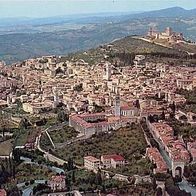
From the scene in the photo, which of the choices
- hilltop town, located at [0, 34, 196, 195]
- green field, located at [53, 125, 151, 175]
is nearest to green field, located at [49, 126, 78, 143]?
hilltop town, located at [0, 34, 196, 195]

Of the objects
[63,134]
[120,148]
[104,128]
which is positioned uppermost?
[120,148]

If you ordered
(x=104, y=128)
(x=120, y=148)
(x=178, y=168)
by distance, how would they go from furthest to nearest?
(x=104, y=128)
(x=120, y=148)
(x=178, y=168)

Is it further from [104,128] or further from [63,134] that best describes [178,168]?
[63,134]

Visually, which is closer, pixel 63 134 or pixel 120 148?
pixel 120 148

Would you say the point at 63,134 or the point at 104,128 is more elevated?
the point at 104,128

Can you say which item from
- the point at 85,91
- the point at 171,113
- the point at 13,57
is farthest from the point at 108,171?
the point at 13,57

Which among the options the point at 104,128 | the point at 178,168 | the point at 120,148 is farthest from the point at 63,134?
the point at 178,168

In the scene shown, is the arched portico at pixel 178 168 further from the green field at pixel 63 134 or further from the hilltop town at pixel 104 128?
the green field at pixel 63 134

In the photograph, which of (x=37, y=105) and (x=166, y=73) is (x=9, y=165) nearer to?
(x=37, y=105)
